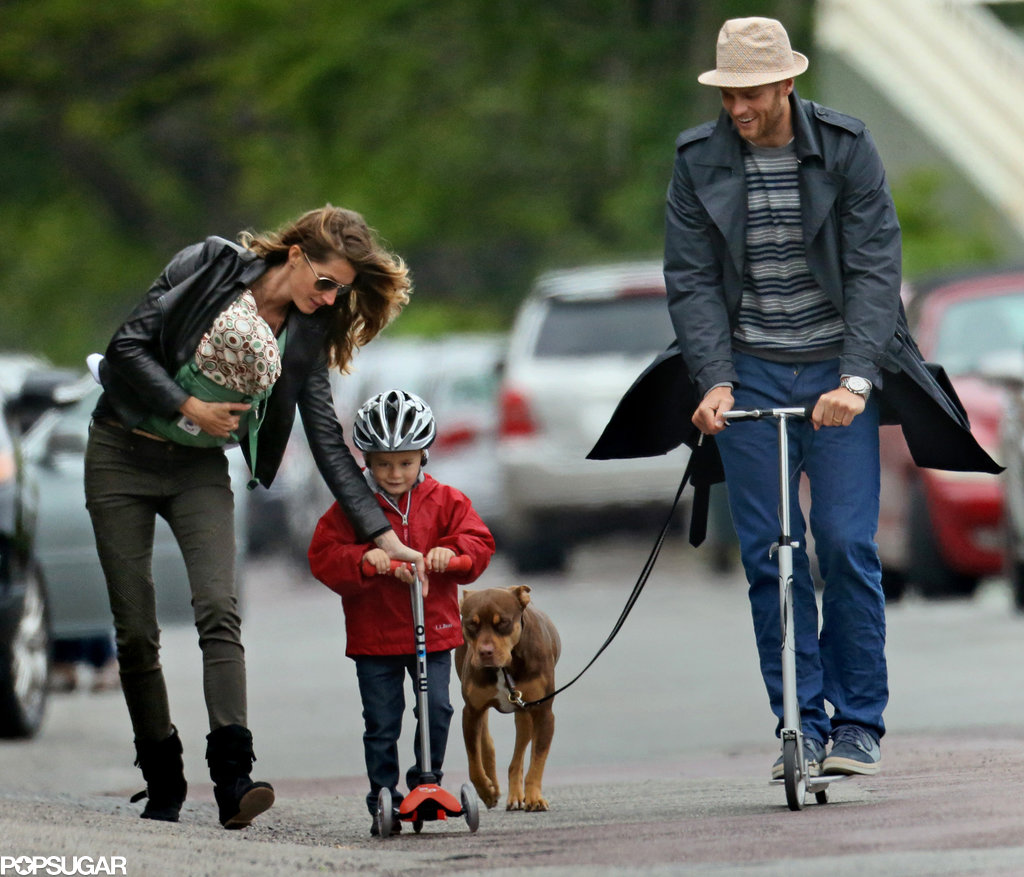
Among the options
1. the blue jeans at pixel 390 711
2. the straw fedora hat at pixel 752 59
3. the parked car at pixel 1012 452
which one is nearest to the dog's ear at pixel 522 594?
the blue jeans at pixel 390 711

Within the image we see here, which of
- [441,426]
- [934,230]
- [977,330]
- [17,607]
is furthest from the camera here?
[934,230]

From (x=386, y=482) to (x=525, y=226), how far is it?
2862cm

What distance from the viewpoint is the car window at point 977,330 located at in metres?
14.3

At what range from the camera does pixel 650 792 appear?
786cm

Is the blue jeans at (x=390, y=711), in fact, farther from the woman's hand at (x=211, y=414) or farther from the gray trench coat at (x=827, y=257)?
the gray trench coat at (x=827, y=257)

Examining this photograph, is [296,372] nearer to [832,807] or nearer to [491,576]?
[832,807]

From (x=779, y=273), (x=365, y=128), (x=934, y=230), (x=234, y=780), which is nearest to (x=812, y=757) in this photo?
(x=779, y=273)

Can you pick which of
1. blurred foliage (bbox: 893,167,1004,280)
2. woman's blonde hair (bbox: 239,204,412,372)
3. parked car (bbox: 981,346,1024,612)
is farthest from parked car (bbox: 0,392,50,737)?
blurred foliage (bbox: 893,167,1004,280)

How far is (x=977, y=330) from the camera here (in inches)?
568

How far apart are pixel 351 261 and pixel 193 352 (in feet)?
1.71

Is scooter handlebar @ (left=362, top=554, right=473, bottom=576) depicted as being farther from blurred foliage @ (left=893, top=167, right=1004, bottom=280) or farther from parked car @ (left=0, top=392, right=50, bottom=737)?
blurred foliage @ (left=893, top=167, right=1004, bottom=280)

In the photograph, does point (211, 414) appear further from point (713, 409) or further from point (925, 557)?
point (925, 557)

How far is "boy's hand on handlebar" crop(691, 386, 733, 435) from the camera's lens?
6805 mm

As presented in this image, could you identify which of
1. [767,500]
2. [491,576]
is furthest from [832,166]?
[491,576]
